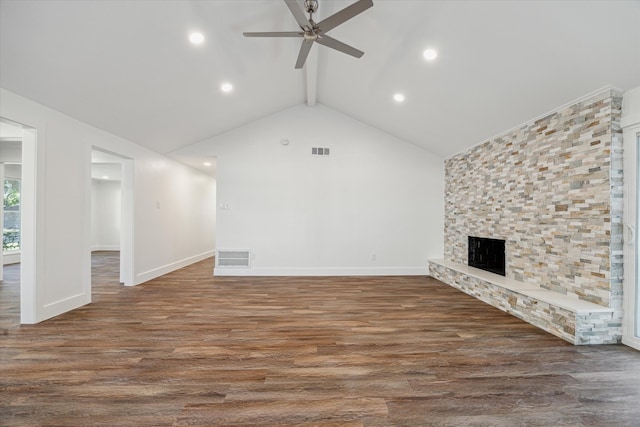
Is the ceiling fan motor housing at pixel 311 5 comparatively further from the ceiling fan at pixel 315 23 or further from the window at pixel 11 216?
the window at pixel 11 216

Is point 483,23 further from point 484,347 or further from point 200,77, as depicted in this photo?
point 200,77

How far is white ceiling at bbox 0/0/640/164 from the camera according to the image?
91.4 inches

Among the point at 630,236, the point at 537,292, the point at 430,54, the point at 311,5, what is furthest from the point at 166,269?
the point at 630,236

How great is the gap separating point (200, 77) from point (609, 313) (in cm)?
505

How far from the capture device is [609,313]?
259cm

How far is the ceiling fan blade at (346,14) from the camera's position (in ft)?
7.39

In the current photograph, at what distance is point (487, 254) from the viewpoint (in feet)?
14.7

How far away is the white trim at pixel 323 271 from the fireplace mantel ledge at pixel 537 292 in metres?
1.02

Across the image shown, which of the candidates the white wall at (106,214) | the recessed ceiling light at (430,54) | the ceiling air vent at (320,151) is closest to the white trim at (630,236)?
the recessed ceiling light at (430,54)

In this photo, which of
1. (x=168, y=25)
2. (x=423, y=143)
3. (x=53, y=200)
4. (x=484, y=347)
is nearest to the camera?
(x=484, y=347)

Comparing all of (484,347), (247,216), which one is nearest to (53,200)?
(247,216)

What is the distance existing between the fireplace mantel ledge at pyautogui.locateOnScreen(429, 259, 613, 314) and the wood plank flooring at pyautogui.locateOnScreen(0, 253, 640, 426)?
0.33 metres

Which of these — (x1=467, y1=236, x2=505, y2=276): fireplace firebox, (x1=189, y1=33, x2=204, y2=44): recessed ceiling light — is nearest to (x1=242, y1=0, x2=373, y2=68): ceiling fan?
(x1=189, y1=33, x2=204, y2=44): recessed ceiling light

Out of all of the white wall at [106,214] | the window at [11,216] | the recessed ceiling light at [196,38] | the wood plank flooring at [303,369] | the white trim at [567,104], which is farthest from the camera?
the white wall at [106,214]
